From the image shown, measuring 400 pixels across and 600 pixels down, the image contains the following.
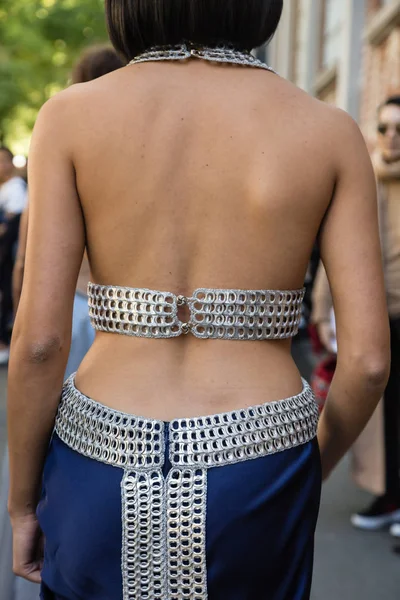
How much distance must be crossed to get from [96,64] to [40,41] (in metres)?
18.0

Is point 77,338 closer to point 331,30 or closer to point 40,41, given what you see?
point 331,30

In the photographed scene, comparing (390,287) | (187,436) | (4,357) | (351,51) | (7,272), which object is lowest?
(4,357)

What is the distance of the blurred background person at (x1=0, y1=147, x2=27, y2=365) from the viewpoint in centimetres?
794

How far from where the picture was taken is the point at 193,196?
1.51m

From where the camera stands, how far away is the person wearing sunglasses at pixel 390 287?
3.79m

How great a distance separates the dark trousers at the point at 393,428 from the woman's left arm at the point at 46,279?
2586 millimetres

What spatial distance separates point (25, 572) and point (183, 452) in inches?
22.0

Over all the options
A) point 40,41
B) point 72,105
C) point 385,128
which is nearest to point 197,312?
point 72,105

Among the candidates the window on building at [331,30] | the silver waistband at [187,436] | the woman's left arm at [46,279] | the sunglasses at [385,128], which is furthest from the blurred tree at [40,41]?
the silver waistband at [187,436]

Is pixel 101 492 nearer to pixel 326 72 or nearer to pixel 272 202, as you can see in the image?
pixel 272 202

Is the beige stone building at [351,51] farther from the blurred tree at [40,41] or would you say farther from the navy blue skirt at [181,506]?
the blurred tree at [40,41]

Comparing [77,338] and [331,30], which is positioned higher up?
[331,30]

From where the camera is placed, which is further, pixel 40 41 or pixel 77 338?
pixel 40 41

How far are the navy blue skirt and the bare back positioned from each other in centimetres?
6
